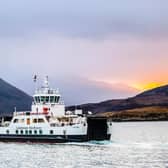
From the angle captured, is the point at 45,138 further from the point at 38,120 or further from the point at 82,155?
the point at 82,155

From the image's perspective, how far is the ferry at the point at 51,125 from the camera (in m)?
89.4

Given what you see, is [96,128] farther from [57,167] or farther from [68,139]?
[57,167]

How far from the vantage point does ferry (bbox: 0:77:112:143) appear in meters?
89.4

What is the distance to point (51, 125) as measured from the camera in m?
91.6

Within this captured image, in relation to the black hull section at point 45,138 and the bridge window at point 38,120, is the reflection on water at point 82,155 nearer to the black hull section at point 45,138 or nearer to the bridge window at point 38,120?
the black hull section at point 45,138

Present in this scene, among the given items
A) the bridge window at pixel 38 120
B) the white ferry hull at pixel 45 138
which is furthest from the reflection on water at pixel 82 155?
the bridge window at pixel 38 120

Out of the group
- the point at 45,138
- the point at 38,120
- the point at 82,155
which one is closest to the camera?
the point at 82,155

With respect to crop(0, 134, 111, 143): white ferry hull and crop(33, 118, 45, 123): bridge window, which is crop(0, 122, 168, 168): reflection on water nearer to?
crop(0, 134, 111, 143): white ferry hull

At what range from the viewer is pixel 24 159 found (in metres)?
71.4

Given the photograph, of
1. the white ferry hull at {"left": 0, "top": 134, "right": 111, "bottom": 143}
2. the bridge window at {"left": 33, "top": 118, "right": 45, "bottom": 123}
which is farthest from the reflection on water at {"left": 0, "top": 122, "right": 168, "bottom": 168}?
the bridge window at {"left": 33, "top": 118, "right": 45, "bottom": 123}

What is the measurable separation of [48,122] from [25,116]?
489 centimetres

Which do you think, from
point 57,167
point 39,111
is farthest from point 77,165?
point 39,111

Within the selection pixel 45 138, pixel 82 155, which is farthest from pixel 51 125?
pixel 82 155

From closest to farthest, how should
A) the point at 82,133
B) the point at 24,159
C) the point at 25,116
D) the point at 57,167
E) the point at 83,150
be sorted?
the point at 57,167 < the point at 24,159 < the point at 83,150 < the point at 82,133 < the point at 25,116
